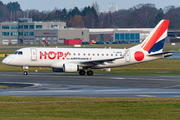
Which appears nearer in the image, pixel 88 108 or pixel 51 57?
pixel 88 108

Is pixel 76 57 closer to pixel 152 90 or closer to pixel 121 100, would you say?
pixel 152 90

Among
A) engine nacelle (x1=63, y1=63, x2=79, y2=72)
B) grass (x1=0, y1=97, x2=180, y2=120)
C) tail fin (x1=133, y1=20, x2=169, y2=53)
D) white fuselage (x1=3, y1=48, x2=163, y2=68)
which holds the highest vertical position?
tail fin (x1=133, y1=20, x2=169, y2=53)

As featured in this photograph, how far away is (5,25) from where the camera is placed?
196m

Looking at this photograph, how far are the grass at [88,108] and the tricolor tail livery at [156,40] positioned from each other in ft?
79.9

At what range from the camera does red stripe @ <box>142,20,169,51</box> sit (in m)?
47.7

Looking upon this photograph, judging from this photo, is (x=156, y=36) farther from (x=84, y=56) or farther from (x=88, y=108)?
(x=88, y=108)

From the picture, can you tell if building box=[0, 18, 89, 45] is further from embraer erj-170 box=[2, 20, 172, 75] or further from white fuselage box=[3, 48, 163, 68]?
white fuselage box=[3, 48, 163, 68]

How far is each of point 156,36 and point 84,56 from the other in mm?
11230

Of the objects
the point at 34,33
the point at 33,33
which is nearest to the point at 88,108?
the point at 34,33

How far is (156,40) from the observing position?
4797 centimetres

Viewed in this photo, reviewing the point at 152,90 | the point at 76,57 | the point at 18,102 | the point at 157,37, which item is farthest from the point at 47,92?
the point at 157,37

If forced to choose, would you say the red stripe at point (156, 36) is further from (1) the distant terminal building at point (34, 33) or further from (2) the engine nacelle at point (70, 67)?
(1) the distant terminal building at point (34, 33)

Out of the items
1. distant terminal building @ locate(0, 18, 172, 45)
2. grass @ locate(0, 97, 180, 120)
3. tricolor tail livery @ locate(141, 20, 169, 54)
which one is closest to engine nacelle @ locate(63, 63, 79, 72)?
tricolor tail livery @ locate(141, 20, 169, 54)

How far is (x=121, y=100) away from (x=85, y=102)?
8.73ft
